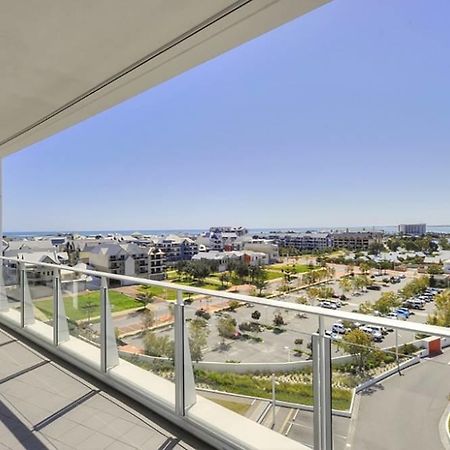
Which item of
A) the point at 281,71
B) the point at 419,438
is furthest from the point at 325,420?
the point at 281,71

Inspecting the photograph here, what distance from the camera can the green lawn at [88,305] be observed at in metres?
2.87

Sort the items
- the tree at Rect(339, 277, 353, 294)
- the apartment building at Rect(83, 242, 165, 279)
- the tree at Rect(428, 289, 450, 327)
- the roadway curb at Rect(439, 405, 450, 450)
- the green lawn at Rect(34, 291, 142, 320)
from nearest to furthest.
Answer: the roadway curb at Rect(439, 405, 450, 450)
the tree at Rect(428, 289, 450, 327)
the green lawn at Rect(34, 291, 142, 320)
the apartment building at Rect(83, 242, 165, 279)
the tree at Rect(339, 277, 353, 294)

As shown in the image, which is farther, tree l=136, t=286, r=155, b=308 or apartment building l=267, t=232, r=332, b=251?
apartment building l=267, t=232, r=332, b=251

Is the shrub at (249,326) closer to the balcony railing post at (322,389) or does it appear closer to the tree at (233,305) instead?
the tree at (233,305)

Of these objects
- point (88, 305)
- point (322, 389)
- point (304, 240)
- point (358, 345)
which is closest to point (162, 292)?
point (88, 305)

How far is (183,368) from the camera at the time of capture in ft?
7.73

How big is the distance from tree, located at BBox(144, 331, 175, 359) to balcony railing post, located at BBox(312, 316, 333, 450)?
1.09 meters

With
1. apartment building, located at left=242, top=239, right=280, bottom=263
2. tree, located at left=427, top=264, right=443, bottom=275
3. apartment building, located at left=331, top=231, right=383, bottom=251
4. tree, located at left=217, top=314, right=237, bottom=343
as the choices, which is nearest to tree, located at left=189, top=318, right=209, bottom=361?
tree, located at left=217, top=314, right=237, bottom=343

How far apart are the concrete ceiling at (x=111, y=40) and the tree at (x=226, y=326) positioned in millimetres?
1829

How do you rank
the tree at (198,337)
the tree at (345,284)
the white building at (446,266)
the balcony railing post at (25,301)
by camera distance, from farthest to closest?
the tree at (345,284), the white building at (446,266), the balcony railing post at (25,301), the tree at (198,337)

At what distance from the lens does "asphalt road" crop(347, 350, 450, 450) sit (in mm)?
1284

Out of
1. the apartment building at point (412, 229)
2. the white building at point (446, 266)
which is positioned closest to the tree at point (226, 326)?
the white building at point (446, 266)

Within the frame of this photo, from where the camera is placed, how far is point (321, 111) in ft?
85.1

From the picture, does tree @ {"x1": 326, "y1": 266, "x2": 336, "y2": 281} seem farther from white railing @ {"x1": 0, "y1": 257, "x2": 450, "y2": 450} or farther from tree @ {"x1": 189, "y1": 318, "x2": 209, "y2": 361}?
tree @ {"x1": 189, "y1": 318, "x2": 209, "y2": 361}
